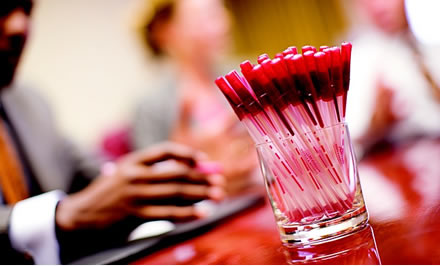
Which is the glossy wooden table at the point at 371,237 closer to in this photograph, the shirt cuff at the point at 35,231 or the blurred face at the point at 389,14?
the shirt cuff at the point at 35,231

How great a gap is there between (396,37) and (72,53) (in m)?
2.72

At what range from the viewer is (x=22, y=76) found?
334 centimetres

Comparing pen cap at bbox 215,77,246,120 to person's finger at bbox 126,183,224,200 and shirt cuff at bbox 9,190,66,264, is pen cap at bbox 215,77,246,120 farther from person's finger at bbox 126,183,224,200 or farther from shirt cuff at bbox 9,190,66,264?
shirt cuff at bbox 9,190,66,264

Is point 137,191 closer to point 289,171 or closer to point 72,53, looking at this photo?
point 289,171

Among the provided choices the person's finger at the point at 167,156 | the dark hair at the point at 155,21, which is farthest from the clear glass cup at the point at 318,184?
the dark hair at the point at 155,21

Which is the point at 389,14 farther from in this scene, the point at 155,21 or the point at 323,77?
the point at 323,77

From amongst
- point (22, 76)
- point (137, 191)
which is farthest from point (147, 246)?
point (22, 76)

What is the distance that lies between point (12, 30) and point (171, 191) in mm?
603

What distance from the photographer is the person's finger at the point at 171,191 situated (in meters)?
0.79

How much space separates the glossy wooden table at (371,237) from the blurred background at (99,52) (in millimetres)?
2641

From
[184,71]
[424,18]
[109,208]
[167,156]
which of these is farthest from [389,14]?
[109,208]

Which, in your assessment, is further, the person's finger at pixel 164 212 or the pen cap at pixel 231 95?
the person's finger at pixel 164 212

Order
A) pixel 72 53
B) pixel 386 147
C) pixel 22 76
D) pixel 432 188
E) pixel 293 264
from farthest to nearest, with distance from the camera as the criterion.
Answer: pixel 72 53, pixel 22 76, pixel 386 147, pixel 432 188, pixel 293 264

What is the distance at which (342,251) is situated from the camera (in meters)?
0.39
